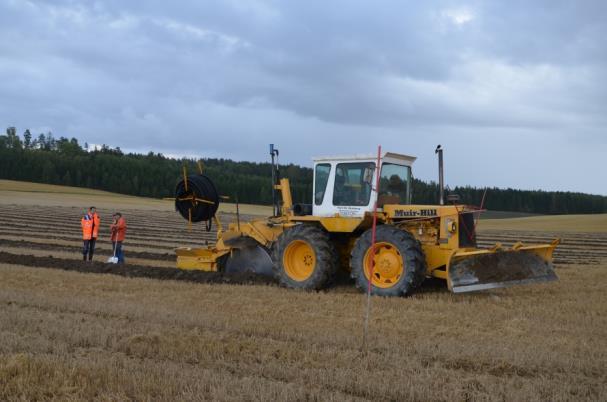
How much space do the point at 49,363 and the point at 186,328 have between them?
222 cm

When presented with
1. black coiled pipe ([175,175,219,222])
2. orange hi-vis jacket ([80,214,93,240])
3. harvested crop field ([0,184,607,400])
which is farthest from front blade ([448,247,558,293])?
orange hi-vis jacket ([80,214,93,240])

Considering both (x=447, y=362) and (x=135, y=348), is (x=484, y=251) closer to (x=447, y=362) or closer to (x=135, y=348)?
(x=447, y=362)

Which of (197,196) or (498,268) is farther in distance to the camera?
(197,196)

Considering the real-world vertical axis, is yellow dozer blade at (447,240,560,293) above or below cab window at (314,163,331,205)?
below

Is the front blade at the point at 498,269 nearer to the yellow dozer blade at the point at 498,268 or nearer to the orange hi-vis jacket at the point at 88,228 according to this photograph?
the yellow dozer blade at the point at 498,268

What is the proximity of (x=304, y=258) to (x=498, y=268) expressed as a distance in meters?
3.45

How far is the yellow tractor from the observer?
1109cm

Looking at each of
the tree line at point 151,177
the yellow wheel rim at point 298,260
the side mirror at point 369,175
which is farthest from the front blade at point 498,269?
the tree line at point 151,177

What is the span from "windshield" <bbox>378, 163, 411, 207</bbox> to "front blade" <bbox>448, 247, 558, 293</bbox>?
181 centimetres

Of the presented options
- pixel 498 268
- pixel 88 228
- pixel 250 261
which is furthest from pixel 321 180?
pixel 88 228

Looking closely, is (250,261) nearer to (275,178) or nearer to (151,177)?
(275,178)

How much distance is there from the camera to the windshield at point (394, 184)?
11938 mm

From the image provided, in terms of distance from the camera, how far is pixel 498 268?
37.0 ft

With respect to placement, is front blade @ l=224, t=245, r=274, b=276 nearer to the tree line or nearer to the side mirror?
the side mirror
